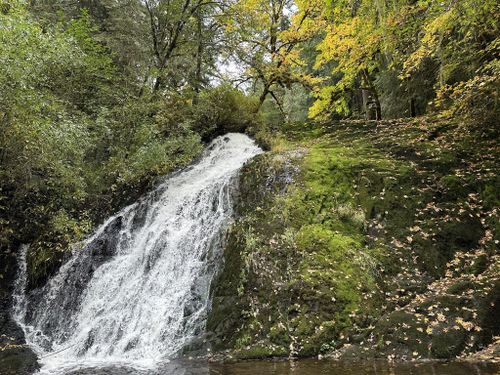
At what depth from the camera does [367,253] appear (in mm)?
7695

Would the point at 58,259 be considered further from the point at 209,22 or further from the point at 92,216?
the point at 209,22

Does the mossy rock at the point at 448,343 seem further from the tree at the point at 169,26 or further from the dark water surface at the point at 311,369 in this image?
the tree at the point at 169,26

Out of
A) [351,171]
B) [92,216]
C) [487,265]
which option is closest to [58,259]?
[92,216]

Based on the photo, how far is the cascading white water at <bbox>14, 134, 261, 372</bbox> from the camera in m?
7.42

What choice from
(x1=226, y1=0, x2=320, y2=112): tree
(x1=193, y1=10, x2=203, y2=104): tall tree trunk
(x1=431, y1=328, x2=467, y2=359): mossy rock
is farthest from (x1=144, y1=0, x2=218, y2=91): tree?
(x1=431, y1=328, x2=467, y2=359): mossy rock

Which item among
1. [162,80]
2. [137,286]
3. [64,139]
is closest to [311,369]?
[137,286]

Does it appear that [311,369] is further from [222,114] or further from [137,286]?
[222,114]

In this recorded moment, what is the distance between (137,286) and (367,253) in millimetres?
4988

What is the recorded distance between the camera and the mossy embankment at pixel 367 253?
6.11m

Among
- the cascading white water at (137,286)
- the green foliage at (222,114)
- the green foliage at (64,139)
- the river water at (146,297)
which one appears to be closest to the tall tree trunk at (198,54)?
the green foliage at (222,114)

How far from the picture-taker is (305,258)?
759 centimetres

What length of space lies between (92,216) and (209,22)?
10.9m

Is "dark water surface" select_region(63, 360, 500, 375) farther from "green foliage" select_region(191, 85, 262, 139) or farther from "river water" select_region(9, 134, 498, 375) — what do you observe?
"green foliage" select_region(191, 85, 262, 139)

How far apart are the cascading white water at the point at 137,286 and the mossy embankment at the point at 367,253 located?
2.24ft
